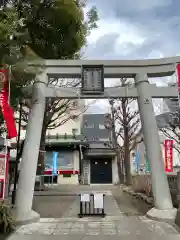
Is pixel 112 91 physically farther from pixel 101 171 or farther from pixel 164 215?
pixel 101 171

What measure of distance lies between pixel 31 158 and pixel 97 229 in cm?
320

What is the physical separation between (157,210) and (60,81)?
11.1 meters

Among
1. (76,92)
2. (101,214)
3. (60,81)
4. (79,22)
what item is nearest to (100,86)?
(76,92)

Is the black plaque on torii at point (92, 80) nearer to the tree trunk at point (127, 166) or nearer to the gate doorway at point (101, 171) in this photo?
the tree trunk at point (127, 166)

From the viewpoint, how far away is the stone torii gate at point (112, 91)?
9.42 meters

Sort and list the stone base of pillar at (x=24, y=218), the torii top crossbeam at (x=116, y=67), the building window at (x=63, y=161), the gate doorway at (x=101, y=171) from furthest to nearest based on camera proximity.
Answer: the gate doorway at (x=101, y=171)
the building window at (x=63, y=161)
the torii top crossbeam at (x=116, y=67)
the stone base of pillar at (x=24, y=218)

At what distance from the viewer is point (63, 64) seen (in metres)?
10.1

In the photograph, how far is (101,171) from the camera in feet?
99.0

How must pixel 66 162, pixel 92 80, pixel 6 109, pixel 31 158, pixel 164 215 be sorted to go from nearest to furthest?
pixel 6 109 → pixel 164 215 → pixel 31 158 → pixel 92 80 → pixel 66 162

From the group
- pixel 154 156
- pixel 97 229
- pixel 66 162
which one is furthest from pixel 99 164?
pixel 97 229

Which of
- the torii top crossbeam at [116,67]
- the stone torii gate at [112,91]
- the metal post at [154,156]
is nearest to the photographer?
the metal post at [154,156]

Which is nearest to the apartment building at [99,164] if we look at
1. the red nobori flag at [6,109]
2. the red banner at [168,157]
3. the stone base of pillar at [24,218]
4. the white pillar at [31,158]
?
the red banner at [168,157]

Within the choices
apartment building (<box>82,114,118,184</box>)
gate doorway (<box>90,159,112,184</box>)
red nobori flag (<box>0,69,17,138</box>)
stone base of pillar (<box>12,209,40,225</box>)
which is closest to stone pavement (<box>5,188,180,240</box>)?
stone base of pillar (<box>12,209,40,225</box>)

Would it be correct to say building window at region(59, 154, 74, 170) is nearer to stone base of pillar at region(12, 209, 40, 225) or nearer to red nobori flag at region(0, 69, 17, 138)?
stone base of pillar at region(12, 209, 40, 225)
